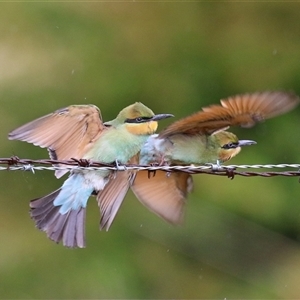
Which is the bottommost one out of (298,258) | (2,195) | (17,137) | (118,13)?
(298,258)

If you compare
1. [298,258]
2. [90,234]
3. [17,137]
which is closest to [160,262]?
[90,234]

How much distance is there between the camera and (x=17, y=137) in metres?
3.10

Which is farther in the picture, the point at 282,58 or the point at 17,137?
the point at 282,58

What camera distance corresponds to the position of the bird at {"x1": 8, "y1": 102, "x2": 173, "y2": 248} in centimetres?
328

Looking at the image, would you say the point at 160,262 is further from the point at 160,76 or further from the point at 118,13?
the point at 118,13

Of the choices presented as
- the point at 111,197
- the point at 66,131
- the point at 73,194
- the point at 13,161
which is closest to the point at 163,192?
the point at 111,197

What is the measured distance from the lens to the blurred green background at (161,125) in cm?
631

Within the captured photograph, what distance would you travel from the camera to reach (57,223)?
336cm

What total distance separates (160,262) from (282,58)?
161cm

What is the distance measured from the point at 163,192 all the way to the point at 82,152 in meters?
0.36

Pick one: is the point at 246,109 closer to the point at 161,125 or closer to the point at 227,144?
the point at 227,144

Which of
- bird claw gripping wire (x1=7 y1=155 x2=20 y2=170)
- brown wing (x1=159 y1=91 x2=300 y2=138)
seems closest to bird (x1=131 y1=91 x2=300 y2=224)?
brown wing (x1=159 y1=91 x2=300 y2=138)

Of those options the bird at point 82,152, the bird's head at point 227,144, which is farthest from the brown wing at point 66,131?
the bird's head at point 227,144

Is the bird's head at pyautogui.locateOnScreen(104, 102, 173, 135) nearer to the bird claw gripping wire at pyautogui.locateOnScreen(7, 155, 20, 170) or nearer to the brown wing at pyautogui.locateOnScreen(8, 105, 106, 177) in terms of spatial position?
the brown wing at pyautogui.locateOnScreen(8, 105, 106, 177)
